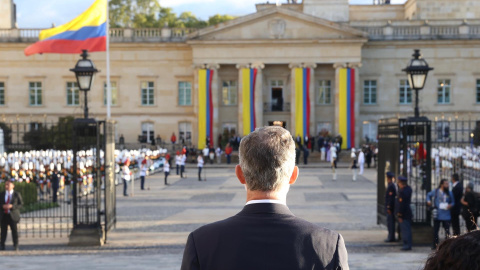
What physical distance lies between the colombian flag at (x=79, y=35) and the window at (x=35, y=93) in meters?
30.5

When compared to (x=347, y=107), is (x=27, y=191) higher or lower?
lower

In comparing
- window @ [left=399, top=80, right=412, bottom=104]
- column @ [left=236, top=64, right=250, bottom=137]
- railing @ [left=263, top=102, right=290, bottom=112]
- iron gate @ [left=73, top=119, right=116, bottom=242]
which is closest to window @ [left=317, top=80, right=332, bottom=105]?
railing @ [left=263, top=102, right=290, bottom=112]

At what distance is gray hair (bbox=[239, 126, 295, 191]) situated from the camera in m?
3.71

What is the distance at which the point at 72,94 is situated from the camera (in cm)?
6638

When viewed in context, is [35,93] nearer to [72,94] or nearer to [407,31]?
[72,94]

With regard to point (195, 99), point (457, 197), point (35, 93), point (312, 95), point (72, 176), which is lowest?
point (457, 197)

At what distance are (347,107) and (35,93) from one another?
26334 mm

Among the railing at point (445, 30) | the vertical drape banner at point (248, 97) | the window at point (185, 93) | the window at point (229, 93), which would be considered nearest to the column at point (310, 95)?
the vertical drape banner at point (248, 97)

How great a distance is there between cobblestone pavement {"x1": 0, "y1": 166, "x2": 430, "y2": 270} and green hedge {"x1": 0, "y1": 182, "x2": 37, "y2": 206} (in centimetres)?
277

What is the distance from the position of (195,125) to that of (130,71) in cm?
716

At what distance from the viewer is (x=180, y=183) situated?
36.3m

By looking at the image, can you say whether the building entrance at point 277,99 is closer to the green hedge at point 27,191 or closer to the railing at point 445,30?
the railing at point 445,30

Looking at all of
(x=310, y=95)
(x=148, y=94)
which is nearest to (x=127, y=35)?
(x=148, y=94)

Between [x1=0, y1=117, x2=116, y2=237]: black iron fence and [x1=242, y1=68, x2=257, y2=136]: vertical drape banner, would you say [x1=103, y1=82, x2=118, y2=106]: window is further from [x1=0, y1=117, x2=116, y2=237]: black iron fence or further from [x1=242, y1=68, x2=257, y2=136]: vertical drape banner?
[x1=0, y1=117, x2=116, y2=237]: black iron fence
